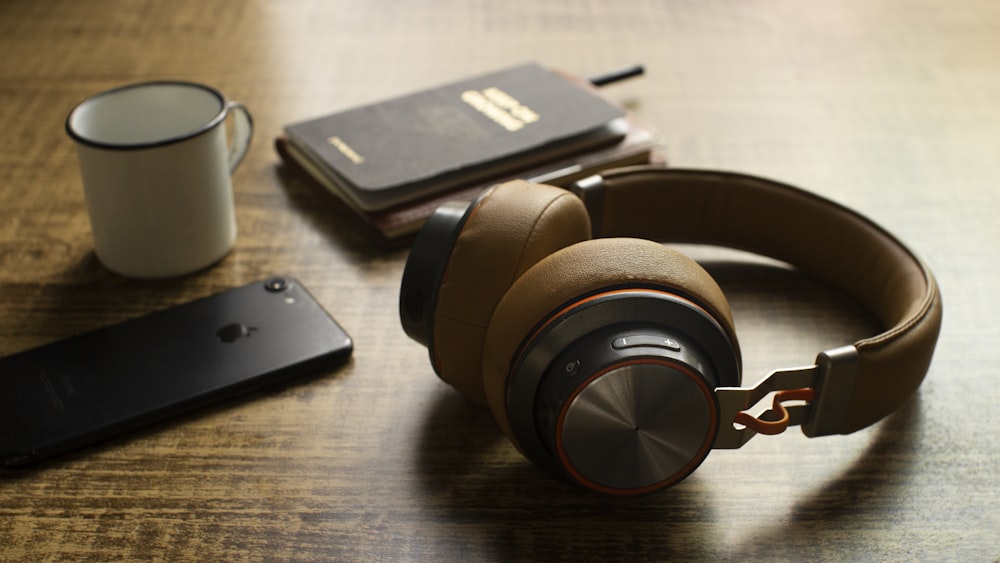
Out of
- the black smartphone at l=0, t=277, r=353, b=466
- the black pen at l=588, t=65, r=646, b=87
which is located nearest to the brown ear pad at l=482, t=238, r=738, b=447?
the black smartphone at l=0, t=277, r=353, b=466

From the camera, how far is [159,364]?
643 mm

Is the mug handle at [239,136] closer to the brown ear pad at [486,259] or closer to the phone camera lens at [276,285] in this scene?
the phone camera lens at [276,285]

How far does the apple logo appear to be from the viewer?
0.67m

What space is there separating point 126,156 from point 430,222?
24cm

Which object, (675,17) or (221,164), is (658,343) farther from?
(675,17)

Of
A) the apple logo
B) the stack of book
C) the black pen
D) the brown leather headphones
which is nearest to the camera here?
the brown leather headphones

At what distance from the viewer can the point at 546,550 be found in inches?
21.1

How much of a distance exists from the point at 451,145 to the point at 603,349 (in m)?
0.38

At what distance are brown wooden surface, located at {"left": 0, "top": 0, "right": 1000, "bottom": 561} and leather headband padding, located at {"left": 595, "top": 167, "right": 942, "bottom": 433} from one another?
29mm

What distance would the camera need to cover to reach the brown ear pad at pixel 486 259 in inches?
21.8

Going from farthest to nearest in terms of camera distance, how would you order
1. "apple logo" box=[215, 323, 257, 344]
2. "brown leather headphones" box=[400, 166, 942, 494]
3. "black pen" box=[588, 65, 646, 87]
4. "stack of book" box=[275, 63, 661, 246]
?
"black pen" box=[588, 65, 646, 87], "stack of book" box=[275, 63, 661, 246], "apple logo" box=[215, 323, 257, 344], "brown leather headphones" box=[400, 166, 942, 494]

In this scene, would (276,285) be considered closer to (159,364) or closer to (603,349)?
(159,364)

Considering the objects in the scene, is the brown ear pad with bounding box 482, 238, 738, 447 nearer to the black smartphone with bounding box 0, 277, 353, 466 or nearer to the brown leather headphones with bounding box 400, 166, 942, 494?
the brown leather headphones with bounding box 400, 166, 942, 494

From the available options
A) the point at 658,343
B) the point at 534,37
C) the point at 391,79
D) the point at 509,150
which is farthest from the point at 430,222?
the point at 534,37
